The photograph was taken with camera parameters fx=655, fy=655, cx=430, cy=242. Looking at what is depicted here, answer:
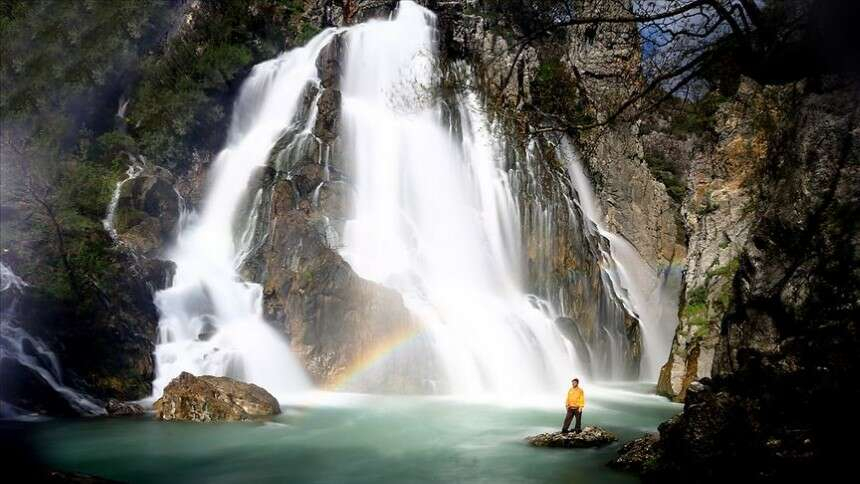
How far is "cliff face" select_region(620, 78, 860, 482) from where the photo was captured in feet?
19.4

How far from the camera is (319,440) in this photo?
Answer: 11977 millimetres

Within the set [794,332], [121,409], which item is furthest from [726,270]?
[121,409]

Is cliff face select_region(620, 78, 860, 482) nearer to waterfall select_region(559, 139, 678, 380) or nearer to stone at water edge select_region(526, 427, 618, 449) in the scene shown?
stone at water edge select_region(526, 427, 618, 449)

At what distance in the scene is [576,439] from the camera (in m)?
10.8

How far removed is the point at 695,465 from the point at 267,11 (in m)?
32.4

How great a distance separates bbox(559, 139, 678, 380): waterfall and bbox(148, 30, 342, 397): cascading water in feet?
37.3

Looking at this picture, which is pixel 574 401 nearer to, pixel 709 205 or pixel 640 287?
pixel 709 205

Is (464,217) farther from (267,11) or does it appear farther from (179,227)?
(267,11)

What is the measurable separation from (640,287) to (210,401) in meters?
21.2

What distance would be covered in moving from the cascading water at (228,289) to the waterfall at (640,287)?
11.4m

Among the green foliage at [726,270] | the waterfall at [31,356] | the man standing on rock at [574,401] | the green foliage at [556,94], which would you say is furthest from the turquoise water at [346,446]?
the green foliage at [556,94]

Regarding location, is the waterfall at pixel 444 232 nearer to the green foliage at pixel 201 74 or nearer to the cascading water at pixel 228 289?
the cascading water at pixel 228 289

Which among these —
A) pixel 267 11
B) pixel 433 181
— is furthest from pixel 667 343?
pixel 267 11

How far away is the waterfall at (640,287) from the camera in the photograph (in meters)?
24.7
